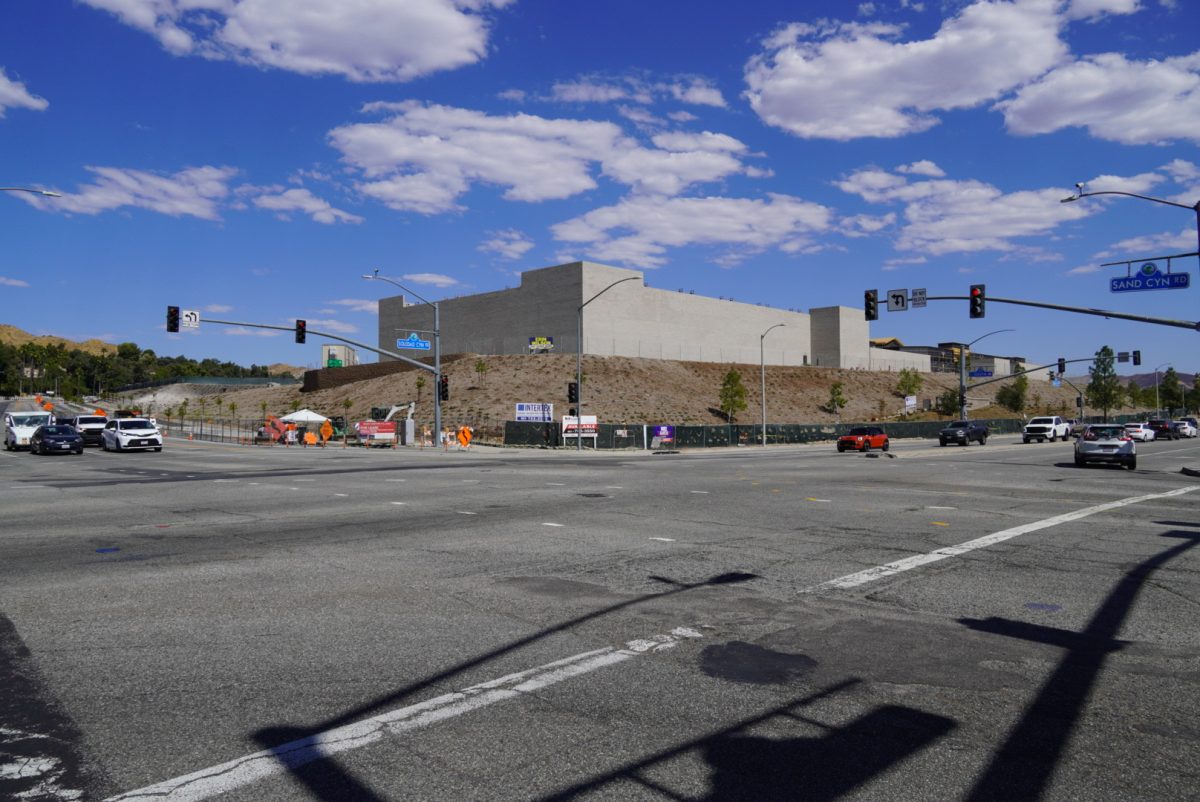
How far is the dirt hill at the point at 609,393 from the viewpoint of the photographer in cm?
7650

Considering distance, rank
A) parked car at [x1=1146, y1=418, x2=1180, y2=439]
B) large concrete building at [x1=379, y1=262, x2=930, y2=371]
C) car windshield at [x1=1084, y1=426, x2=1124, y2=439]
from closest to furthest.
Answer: car windshield at [x1=1084, y1=426, x2=1124, y2=439] < parked car at [x1=1146, y1=418, x2=1180, y2=439] < large concrete building at [x1=379, y1=262, x2=930, y2=371]

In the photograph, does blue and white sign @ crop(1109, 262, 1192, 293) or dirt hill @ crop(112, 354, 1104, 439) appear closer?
blue and white sign @ crop(1109, 262, 1192, 293)

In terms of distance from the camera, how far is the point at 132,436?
3900 centimetres

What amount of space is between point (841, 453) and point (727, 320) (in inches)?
2474

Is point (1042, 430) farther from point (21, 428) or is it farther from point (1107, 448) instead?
point (21, 428)

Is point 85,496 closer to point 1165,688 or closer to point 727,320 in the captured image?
point 1165,688

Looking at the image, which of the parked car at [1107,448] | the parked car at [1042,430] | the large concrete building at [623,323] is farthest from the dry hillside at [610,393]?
the parked car at [1107,448]

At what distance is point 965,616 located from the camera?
7168 mm

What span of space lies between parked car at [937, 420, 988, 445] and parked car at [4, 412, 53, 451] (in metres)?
54.3

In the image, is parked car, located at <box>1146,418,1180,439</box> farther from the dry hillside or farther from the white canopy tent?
the white canopy tent

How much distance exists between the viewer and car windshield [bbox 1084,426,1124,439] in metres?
28.8

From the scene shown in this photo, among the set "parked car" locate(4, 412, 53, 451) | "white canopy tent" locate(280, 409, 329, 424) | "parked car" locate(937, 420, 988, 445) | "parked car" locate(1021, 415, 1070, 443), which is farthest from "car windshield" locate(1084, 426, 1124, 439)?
"parked car" locate(4, 412, 53, 451)

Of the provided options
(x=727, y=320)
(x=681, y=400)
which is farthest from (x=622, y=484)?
(x=727, y=320)

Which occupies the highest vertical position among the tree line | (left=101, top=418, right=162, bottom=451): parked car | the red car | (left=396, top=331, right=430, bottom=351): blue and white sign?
the tree line
